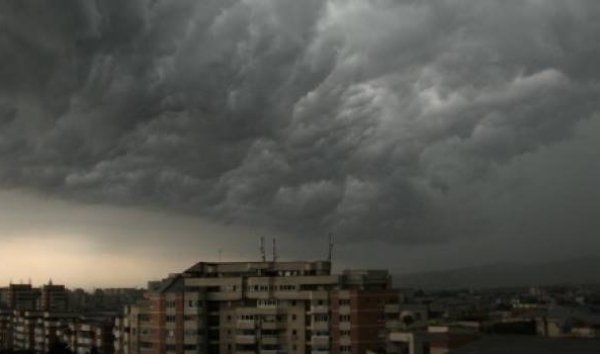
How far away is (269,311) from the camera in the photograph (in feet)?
164

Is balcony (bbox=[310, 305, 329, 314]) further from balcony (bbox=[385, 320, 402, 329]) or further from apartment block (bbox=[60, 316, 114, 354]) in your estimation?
apartment block (bbox=[60, 316, 114, 354])

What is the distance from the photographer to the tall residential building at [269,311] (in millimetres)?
47438

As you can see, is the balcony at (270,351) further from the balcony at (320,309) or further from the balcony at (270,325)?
the balcony at (320,309)

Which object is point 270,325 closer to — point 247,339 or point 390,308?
point 247,339

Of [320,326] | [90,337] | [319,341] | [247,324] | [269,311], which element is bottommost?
[90,337]

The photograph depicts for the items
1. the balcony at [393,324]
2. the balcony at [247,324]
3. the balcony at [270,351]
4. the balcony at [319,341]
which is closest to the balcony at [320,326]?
the balcony at [319,341]

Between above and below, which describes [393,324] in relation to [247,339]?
above

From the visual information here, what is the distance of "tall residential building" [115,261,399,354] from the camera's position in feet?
156

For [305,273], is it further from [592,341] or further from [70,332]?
[70,332]

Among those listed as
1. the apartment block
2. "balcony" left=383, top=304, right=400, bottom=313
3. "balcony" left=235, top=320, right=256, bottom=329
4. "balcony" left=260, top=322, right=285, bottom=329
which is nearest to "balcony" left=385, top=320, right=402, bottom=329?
"balcony" left=383, top=304, right=400, bottom=313

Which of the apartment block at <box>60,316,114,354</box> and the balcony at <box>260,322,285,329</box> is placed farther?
the apartment block at <box>60,316,114,354</box>

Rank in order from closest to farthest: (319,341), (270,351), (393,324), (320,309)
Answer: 1. (393,324)
2. (319,341)
3. (320,309)
4. (270,351)

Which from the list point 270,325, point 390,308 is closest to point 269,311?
point 270,325

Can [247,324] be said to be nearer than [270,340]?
No
